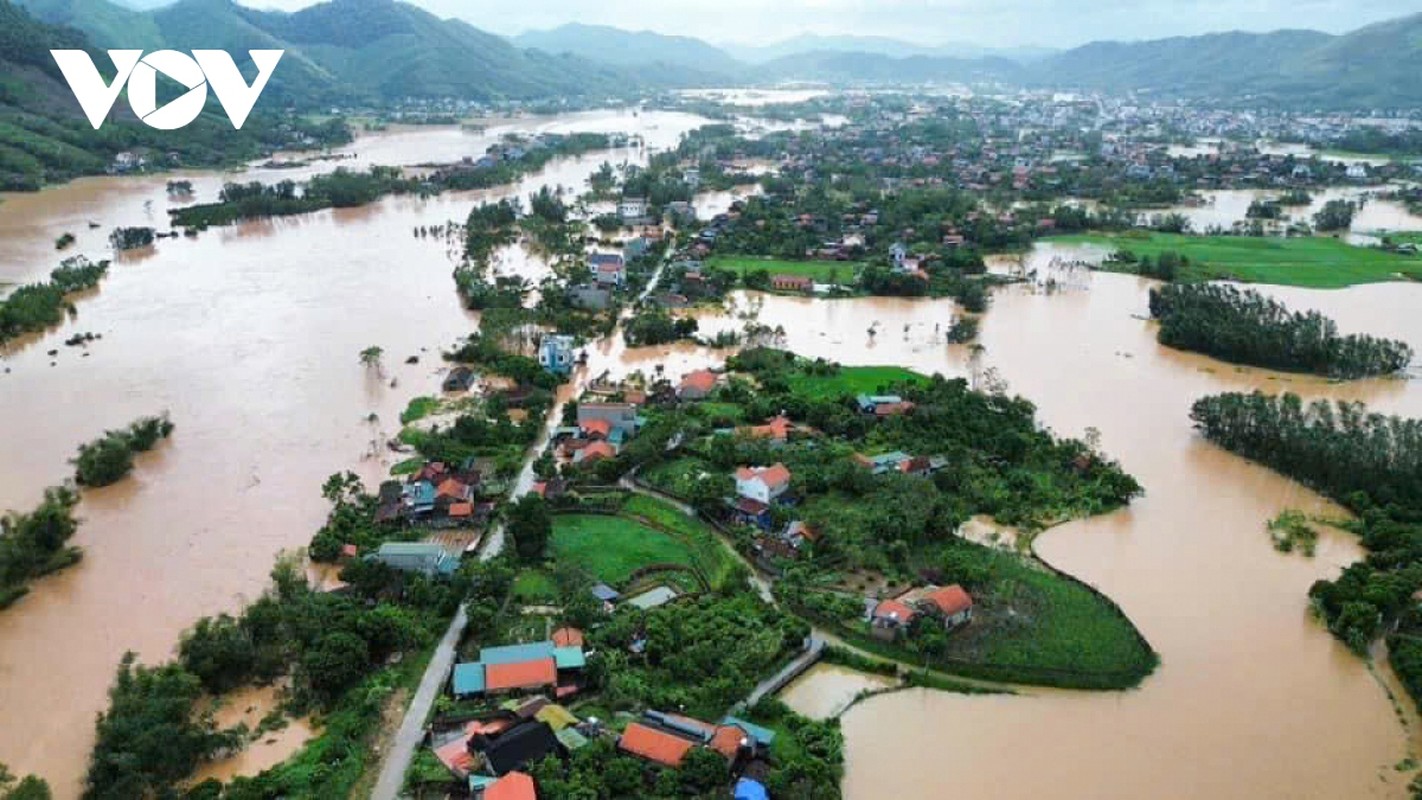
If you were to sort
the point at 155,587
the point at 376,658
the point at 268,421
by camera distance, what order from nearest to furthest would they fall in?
the point at 376,658 < the point at 155,587 < the point at 268,421

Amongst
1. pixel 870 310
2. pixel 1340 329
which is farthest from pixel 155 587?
pixel 1340 329

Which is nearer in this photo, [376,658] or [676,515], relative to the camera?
[376,658]

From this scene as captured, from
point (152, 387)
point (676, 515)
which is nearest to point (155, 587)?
point (676, 515)

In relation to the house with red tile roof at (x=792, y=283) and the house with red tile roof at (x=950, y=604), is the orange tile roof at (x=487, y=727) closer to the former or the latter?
the house with red tile roof at (x=950, y=604)

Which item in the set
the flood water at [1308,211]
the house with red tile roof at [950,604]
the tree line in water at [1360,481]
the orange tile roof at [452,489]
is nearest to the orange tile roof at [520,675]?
the house with red tile roof at [950,604]

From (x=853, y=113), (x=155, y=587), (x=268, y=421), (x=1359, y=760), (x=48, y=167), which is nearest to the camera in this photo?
(x=1359, y=760)

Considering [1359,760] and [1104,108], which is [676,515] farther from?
[1104,108]

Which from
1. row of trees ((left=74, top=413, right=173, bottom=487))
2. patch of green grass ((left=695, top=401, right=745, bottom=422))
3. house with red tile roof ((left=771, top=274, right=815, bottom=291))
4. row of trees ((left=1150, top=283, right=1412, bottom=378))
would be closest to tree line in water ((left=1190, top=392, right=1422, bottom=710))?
row of trees ((left=1150, top=283, right=1412, bottom=378))
